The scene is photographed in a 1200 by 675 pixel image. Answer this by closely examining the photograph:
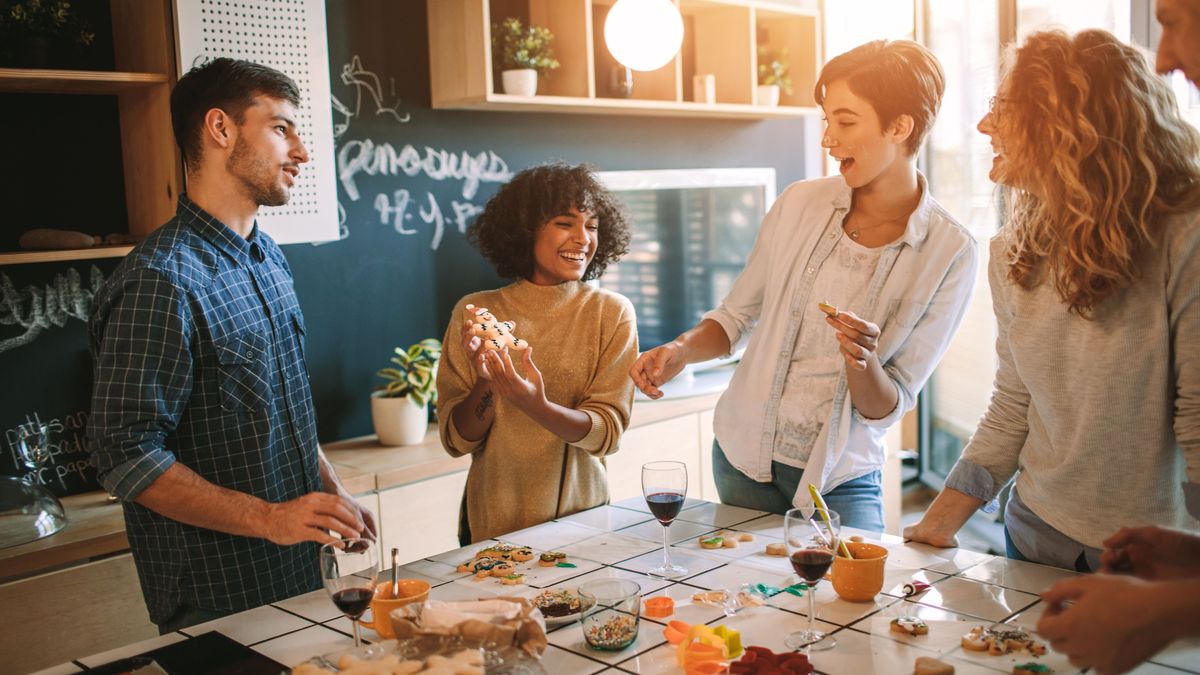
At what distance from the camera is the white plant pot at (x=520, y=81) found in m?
3.25

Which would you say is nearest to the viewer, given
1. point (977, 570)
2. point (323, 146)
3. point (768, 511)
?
point (977, 570)

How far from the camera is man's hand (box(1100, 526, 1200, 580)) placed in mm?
1296

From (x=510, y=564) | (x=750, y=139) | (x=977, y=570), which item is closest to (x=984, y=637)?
(x=977, y=570)

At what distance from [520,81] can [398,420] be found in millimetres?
1157

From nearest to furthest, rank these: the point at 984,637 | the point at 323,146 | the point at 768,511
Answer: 1. the point at 984,637
2. the point at 768,511
3. the point at 323,146

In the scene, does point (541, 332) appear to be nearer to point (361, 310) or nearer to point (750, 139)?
point (361, 310)

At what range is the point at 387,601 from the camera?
1.48 m

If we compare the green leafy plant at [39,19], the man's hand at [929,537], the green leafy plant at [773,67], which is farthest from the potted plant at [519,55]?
the man's hand at [929,537]

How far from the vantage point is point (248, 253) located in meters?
2.05

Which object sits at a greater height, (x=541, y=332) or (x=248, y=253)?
(x=248, y=253)

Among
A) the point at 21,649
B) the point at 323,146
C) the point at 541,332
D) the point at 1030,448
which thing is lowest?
the point at 21,649

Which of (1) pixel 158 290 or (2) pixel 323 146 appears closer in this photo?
(1) pixel 158 290

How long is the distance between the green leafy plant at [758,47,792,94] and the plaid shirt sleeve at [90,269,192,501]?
9.52ft

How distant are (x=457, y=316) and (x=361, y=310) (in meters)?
1.07
